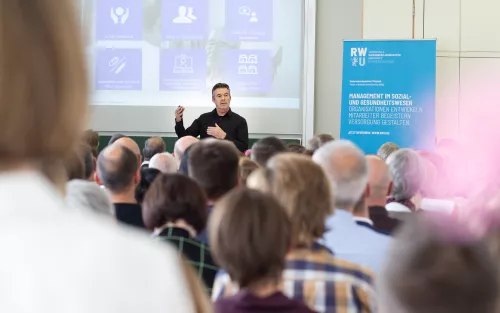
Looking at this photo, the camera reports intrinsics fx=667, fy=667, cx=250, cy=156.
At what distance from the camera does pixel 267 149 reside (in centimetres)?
364

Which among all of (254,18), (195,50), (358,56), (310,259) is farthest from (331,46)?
(310,259)

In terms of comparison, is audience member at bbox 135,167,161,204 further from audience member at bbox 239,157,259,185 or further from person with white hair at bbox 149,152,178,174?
audience member at bbox 239,157,259,185

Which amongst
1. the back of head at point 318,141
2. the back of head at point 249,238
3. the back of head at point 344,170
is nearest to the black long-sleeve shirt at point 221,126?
the back of head at point 318,141

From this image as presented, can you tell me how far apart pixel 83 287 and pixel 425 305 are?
0.65 metres

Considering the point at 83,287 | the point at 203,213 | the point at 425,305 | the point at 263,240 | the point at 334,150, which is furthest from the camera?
the point at 334,150

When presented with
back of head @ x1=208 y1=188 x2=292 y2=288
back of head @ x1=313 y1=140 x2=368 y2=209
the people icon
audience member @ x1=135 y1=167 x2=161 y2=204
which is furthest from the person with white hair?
the people icon

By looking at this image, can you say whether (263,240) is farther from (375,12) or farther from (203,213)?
(375,12)

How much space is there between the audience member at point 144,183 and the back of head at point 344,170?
3.53 feet

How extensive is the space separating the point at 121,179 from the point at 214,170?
1.59 ft

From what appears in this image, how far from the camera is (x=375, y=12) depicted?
8000 mm

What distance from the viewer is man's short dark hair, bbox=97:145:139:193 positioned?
3.01 meters

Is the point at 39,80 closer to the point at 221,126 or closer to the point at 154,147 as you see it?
the point at 154,147

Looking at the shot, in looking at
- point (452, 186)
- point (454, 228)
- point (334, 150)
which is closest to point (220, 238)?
point (454, 228)

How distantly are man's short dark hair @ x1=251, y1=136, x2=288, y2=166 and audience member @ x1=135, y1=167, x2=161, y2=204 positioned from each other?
22.5 inches
